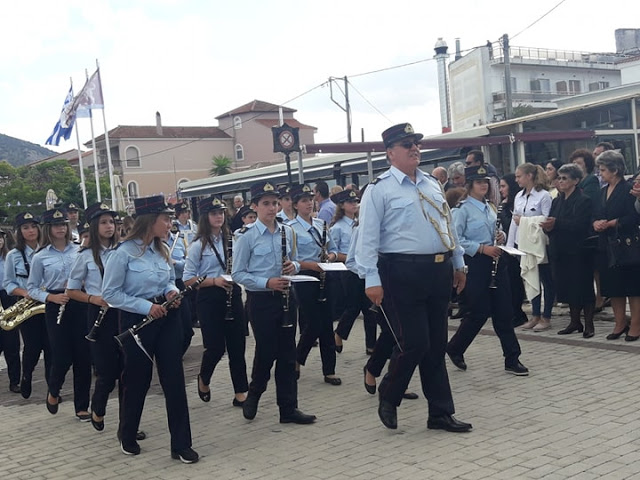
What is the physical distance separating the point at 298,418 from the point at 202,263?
6.21 ft

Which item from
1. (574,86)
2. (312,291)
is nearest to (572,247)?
(312,291)

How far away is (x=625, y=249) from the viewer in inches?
313

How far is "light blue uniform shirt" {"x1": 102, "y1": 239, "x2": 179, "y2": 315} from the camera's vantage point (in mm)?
5387

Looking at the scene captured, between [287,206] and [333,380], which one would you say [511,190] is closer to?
[287,206]

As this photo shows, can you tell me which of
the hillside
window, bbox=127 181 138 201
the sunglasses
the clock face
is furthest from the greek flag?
the hillside

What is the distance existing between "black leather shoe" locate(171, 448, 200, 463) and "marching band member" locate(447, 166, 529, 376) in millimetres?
2934

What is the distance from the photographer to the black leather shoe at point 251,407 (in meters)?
6.28

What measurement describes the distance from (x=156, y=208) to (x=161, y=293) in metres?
0.64

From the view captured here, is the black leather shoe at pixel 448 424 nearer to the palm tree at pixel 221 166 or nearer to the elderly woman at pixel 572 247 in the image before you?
the elderly woman at pixel 572 247

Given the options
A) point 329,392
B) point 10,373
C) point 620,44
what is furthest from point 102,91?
point 620,44

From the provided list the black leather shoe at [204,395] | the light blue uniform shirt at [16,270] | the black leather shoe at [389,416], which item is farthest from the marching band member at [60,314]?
the black leather shoe at [389,416]

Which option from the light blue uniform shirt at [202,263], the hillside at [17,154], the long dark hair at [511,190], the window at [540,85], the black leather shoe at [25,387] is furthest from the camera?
the hillside at [17,154]

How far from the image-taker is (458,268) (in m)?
5.79

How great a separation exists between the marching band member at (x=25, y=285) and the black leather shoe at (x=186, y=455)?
3.18 m
